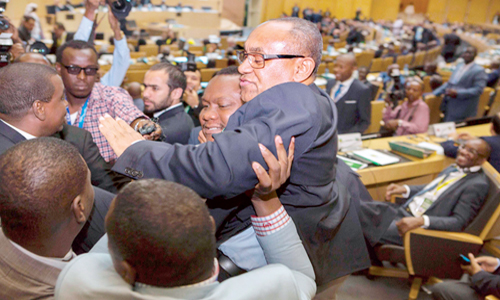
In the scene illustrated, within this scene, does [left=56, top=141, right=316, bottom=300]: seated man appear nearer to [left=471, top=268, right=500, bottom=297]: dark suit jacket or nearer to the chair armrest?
[left=471, top=268, right=500, bottom=297]: dark suit jacket

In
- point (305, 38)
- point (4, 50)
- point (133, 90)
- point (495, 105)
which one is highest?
point (305, 38)

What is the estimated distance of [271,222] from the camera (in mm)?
→ 1131

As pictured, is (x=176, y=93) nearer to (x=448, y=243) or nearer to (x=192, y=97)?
(x=192, y=97)

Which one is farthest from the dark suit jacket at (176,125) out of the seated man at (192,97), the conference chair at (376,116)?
the conference chair at (376,116)

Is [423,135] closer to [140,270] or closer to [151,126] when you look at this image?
[151,126]

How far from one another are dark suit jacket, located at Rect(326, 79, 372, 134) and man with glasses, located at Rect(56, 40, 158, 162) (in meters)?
2.63

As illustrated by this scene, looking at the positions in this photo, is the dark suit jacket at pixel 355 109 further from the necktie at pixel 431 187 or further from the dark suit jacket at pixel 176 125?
the dark suit jacket at pixel 176 125

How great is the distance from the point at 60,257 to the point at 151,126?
714 millimetres

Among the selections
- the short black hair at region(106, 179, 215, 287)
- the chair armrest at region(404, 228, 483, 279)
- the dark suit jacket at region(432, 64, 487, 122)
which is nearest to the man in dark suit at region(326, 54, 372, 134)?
the chair armrest at region(404, 228, 483, 279)

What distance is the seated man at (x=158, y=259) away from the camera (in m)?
0.78

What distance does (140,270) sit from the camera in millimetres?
813

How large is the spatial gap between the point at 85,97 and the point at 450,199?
2611mm

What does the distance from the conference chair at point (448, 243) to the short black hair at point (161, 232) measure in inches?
89.2

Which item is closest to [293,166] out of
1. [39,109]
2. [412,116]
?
[39,109]
